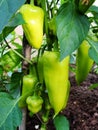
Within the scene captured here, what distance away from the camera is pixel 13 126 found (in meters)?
0.82

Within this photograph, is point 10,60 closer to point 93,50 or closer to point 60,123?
point 60,123

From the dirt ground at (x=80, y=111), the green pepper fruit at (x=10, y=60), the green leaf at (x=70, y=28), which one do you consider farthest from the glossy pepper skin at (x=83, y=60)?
the dirt ground at (x=80, y=111)

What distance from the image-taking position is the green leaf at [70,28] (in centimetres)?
66

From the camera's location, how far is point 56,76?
0.77 meters

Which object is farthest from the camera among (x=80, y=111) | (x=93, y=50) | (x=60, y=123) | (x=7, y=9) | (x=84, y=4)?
(x=80, y=111)

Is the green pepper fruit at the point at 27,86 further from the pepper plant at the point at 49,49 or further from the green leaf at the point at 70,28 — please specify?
Result: the green leaf at the point at 70,28

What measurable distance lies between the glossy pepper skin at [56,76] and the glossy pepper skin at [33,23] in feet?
0.15

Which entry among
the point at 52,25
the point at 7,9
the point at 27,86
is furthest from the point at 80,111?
the point at 7,9

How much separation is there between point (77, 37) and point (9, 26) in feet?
0.46

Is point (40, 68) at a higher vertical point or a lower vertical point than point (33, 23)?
lower

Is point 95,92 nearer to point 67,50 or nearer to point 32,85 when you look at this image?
point 32,85

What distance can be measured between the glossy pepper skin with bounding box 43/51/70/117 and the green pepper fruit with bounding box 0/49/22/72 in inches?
10.3

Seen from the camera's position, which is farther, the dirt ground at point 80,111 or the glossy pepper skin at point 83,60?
the dirt ground at point 80,111

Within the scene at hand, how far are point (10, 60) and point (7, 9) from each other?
510 millimetres
